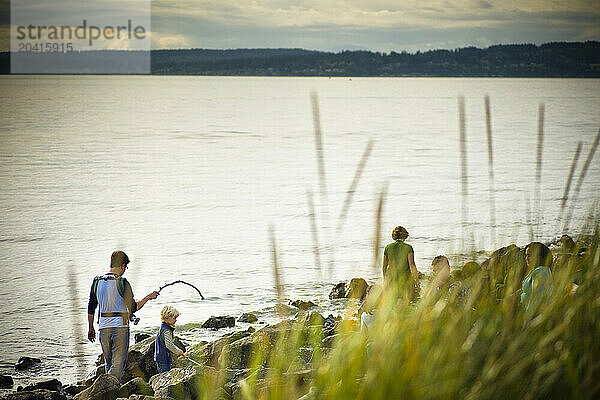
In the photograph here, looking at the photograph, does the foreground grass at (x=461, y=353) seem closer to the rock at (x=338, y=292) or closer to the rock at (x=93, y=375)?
the rock at (x=93, y=375)

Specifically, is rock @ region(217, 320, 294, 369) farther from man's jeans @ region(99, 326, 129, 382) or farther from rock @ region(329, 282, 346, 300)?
rock @ region(329, 282, 346, 300)

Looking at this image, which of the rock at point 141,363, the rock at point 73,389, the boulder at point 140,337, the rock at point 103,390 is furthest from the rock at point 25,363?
the rock at point 103,390

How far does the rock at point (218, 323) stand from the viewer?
1520cm

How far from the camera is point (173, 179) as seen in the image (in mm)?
49656

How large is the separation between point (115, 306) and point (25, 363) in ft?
14.8

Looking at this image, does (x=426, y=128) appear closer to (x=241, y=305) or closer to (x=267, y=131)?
(x=267, y=131)

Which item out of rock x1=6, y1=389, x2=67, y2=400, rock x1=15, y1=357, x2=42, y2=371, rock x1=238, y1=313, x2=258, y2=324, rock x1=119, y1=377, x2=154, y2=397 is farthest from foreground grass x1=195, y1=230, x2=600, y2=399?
rock x1=238, y1=313, x2=258, y2=324

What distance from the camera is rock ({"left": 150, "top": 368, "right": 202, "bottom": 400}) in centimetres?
782

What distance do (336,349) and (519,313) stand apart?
107cm

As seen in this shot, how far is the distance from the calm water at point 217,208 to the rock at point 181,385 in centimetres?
149

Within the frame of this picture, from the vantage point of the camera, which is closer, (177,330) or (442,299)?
(442,299)

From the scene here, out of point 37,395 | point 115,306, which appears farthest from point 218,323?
point 115,306

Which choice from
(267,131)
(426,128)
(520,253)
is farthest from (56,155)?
(520,253)

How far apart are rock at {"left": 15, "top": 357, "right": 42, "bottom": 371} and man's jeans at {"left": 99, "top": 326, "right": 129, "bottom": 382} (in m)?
3.44
